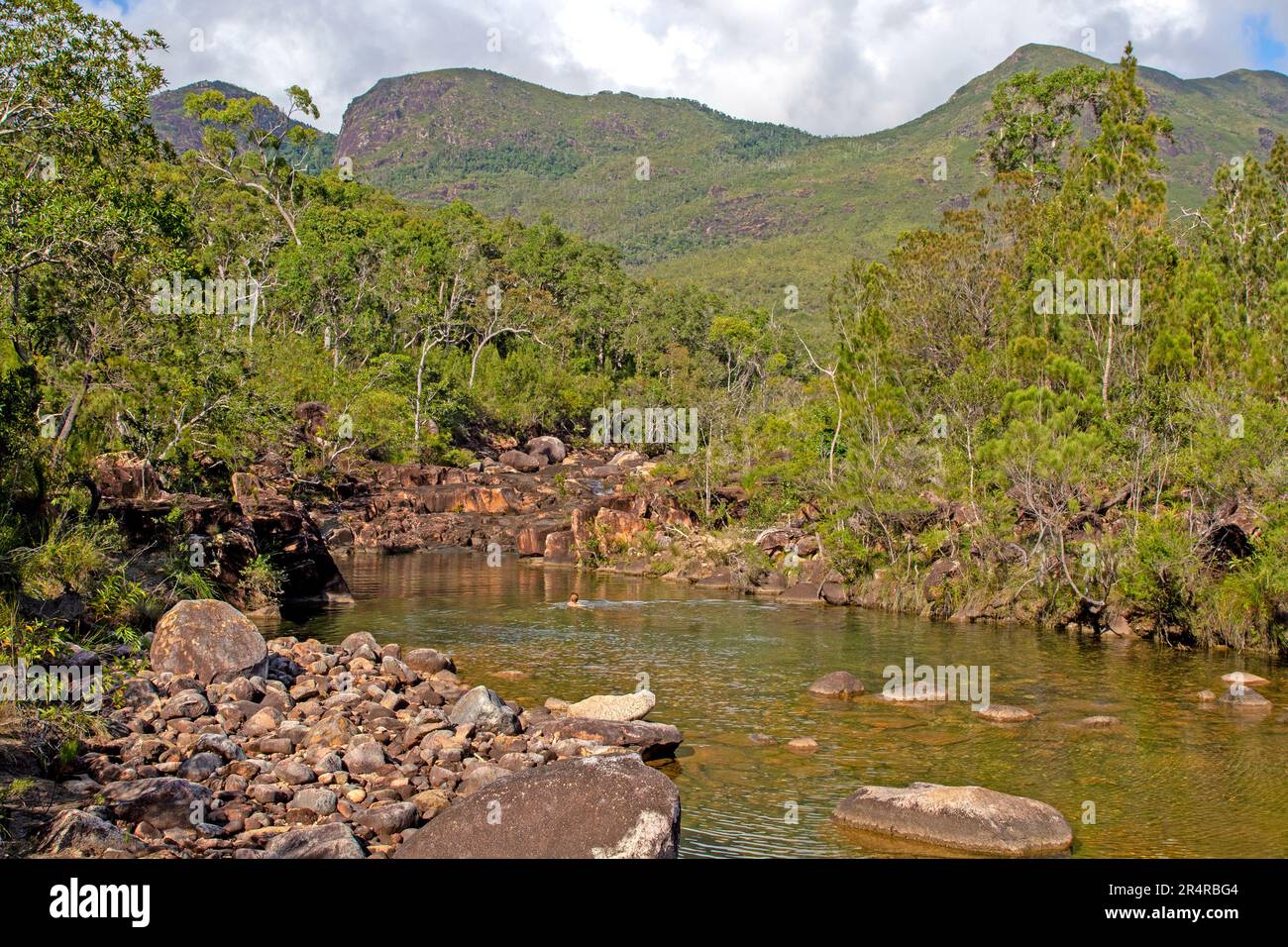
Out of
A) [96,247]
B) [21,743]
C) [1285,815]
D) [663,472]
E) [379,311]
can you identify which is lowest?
[1285,815]

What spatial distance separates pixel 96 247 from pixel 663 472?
30.3m

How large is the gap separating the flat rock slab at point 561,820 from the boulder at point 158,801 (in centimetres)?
231

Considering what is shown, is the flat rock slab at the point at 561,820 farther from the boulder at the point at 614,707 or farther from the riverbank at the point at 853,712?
the boulder at the point at 614,707

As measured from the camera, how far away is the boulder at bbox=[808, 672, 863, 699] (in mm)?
20141

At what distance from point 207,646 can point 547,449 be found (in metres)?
47.4

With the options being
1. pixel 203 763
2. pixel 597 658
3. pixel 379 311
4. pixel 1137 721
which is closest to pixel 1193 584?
pixel 1137 721

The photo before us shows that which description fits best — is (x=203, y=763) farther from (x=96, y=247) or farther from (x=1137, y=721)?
(x=1137, y=721)

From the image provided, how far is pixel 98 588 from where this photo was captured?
62.6 ft

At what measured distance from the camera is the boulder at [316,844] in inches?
407

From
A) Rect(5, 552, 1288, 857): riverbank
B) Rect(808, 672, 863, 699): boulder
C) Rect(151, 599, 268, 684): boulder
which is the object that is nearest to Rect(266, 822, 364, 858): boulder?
Rect(5, 552, 1288, 857): riverbank

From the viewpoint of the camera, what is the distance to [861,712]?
19.0 metres
